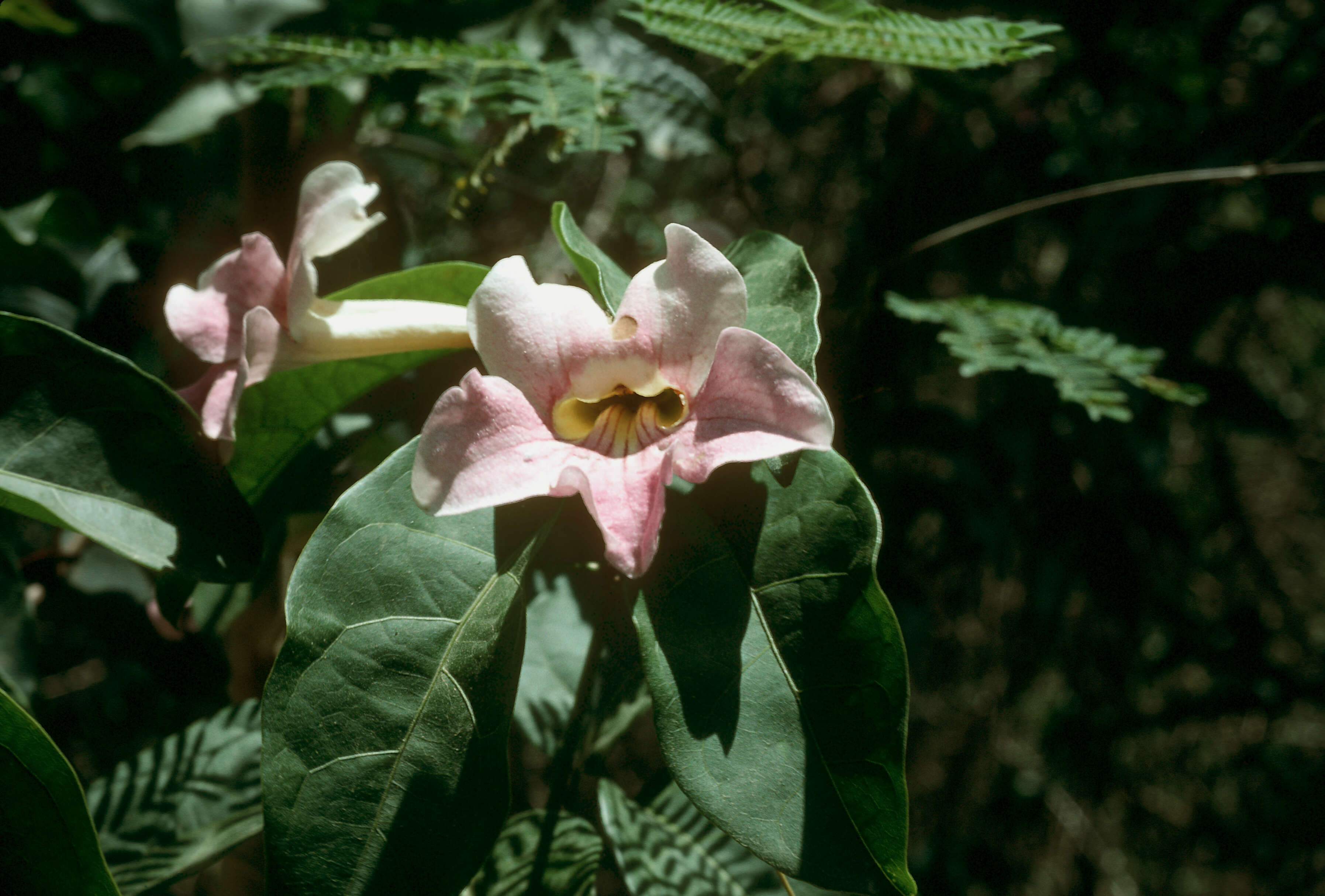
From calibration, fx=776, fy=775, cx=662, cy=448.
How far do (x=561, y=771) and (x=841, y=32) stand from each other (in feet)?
2.90

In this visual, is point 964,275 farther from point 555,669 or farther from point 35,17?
point 35,17

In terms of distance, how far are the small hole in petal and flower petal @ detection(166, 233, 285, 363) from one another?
1.17ft

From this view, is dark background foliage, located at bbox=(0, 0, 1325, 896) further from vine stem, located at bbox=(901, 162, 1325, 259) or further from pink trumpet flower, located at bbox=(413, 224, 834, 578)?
pink trumpet flower, located at bbox=(413, 224, 834, 578)

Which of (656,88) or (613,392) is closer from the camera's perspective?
(613,392)

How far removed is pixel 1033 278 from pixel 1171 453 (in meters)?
0.77

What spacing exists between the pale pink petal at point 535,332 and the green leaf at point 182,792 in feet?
2.06

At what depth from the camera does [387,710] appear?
1.89ft

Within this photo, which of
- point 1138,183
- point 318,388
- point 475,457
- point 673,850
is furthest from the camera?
point 1138,183

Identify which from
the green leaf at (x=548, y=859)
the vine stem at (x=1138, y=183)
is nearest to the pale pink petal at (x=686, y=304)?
the green leaf at (x=548, y=859)

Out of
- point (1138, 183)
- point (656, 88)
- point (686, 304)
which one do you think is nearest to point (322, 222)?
point (686, 304)

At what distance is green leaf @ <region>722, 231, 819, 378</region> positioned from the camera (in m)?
0.59

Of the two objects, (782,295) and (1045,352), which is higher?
(782,295)

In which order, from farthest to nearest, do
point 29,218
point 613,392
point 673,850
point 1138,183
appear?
point 29,218
point 1138,183
point 673,850
point 613,392

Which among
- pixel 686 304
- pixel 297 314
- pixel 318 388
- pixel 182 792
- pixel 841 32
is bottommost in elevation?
pixel 182 792
